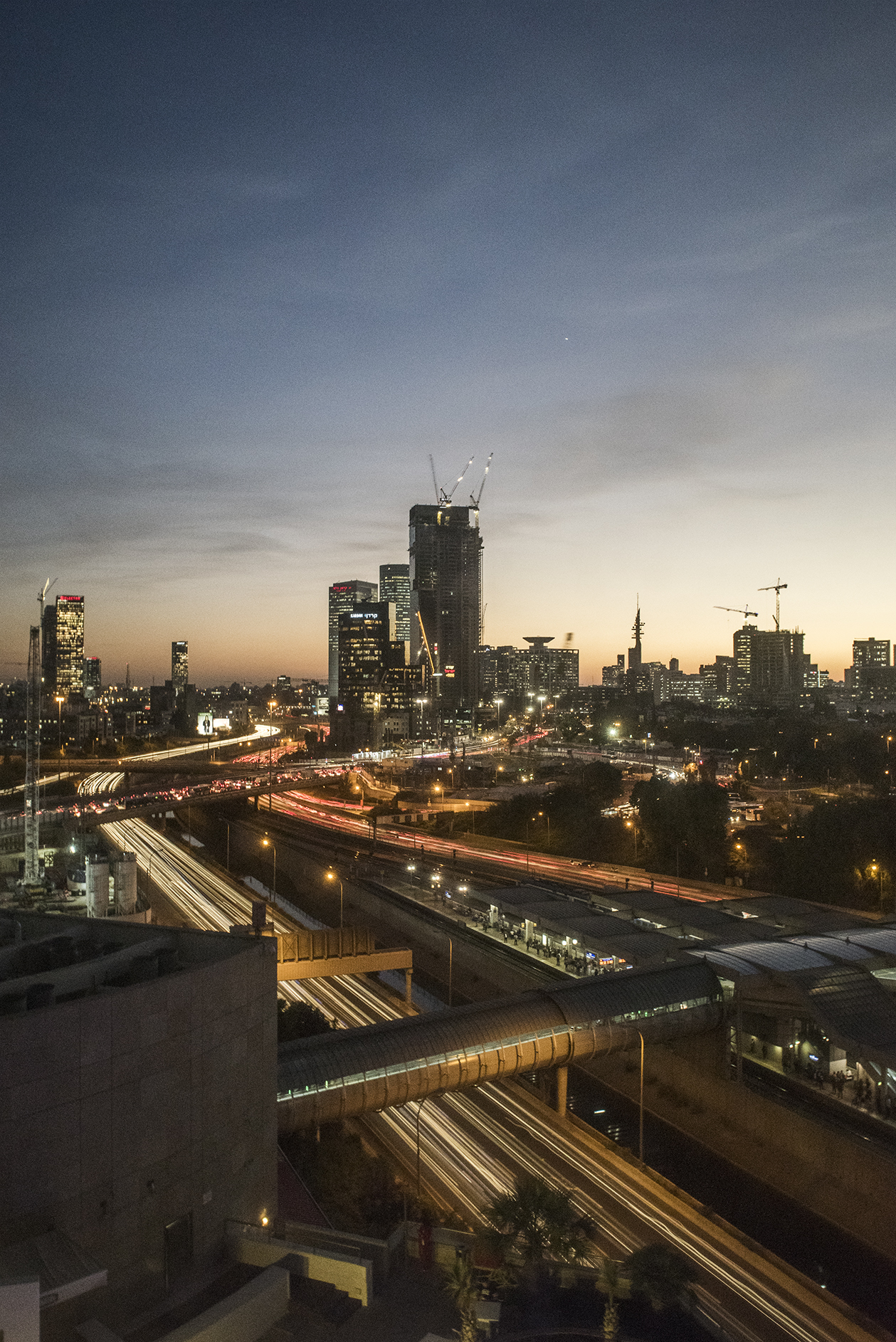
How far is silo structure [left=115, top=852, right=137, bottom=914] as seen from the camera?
3875cm

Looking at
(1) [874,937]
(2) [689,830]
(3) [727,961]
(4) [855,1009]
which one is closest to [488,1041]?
(3) [727,961]

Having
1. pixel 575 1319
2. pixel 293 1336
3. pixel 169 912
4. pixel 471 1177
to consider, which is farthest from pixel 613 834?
pixel 293 1336

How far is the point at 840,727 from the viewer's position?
10588 centimetres

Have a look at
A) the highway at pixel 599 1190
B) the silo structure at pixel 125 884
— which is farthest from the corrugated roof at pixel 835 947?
the silo structure at pixel 125 884

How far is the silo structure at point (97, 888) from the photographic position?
37562 millimetres

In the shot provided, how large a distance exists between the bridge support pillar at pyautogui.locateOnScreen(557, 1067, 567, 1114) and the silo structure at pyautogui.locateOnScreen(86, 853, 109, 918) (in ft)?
72.7

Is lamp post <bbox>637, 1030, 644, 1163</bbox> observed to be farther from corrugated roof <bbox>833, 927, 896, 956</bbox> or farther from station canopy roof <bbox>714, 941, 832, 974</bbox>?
corrugated roof <bbox>833, 927, 896, 956</bbox>

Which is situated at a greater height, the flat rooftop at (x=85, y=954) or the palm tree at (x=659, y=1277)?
the flat rooftop at (x=85, y=954)

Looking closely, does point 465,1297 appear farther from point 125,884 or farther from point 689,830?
point 689,830

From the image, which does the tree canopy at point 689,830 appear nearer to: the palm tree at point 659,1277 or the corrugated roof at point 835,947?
the corrugated roof at point 835,947

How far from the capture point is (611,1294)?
13352 millimetres

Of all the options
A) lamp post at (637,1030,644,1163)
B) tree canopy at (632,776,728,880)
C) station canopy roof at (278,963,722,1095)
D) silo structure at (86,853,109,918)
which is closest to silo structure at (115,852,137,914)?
silo structure at (86,853,109,918)

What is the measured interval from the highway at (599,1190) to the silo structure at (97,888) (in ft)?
44.9

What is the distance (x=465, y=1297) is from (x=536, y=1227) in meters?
2.66
